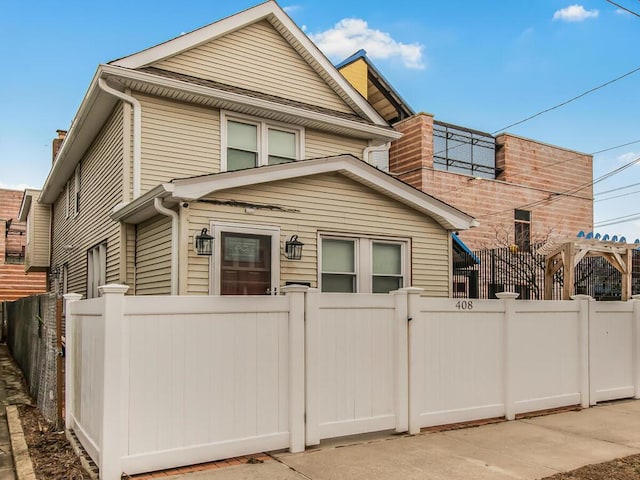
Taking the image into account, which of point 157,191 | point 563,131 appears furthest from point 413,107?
point 157,191

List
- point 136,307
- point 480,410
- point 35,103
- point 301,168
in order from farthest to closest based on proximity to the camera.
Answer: point 35,103 < point 301,168 < point 480,410 < point 136,307

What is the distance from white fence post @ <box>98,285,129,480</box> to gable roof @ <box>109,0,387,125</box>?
6338 millimetres

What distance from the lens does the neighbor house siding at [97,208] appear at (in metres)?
10.2

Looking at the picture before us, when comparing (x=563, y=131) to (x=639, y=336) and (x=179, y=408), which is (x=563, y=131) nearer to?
(x=639, y=336)

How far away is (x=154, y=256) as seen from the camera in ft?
29.4

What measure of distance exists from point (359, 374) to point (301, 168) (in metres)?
3.71

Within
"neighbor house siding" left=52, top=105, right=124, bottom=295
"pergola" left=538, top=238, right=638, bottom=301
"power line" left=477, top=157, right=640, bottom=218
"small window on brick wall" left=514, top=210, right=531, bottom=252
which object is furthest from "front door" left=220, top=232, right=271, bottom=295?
"small window on brick wall" left=514, top=210, right=531, bottom=252

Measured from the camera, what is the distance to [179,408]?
16.2 ft

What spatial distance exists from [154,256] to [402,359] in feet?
15.1

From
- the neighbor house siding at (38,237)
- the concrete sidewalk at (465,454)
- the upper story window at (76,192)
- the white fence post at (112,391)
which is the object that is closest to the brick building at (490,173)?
the upper story window at (76,192)

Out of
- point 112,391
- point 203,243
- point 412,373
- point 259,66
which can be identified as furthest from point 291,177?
point 112,391

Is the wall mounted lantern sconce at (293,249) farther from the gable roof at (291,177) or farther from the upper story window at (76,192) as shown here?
the upper story window at (76,192)

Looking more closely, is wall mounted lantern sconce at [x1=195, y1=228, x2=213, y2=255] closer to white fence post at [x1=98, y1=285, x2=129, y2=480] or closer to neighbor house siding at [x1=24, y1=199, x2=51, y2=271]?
white fence post at [x1=98, y1=285, x2=129, y2=480]

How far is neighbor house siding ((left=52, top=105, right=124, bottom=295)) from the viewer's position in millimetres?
10180
